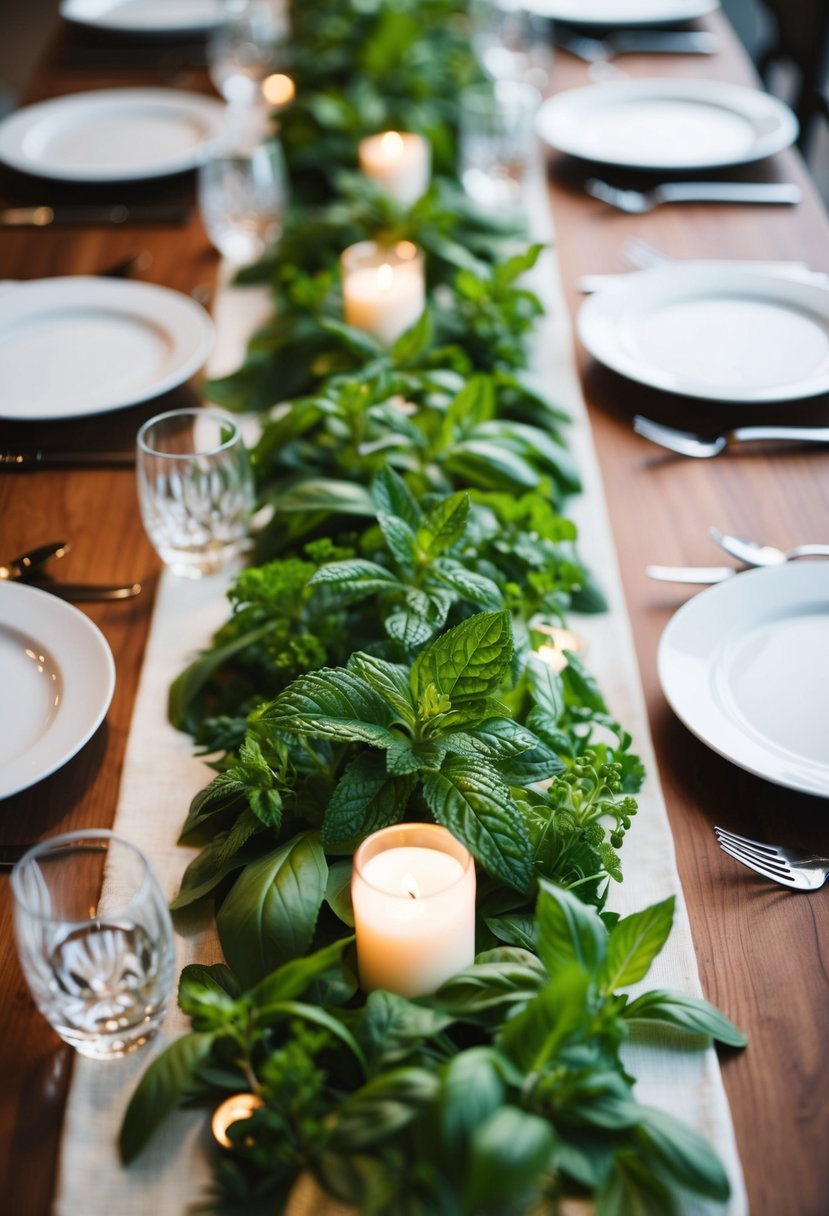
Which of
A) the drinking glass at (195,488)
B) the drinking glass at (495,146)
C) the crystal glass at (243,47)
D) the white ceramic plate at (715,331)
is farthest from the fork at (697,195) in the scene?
the drinking glass at (195,488)

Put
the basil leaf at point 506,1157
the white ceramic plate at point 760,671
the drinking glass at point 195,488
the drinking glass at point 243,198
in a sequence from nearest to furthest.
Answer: the basil leaf at point 506,1157 < the white ceramic plate at point 760,671 < the drinking glass at point 195,488 < the drinking glass at point 243,198

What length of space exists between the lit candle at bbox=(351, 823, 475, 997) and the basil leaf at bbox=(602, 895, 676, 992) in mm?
89

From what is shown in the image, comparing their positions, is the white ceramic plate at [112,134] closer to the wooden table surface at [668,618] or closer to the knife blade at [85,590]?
the wooden table surface at [668,618]

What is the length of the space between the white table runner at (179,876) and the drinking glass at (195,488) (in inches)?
1.4

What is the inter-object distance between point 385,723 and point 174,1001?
229 mm

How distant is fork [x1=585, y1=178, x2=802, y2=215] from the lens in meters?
1.93

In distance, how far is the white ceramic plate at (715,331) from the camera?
1459mm

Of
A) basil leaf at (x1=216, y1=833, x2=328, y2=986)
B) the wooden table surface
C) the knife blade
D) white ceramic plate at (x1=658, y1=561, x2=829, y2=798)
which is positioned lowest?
the knife blade

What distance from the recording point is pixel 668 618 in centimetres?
117

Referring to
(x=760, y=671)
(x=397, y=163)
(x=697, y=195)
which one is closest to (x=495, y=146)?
(x=397, y=163)

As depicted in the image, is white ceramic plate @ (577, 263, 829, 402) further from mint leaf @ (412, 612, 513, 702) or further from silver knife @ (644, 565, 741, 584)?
mint leaf @ (412, 612, 513, 702)

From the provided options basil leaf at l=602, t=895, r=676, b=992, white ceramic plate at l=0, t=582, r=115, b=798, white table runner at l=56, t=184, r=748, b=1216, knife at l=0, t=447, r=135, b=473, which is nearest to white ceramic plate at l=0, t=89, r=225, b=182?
knife at l=0, t=447, r=135, b=473

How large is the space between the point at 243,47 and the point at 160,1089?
212 centimetres

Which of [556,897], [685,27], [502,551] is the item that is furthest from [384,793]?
[685,27]
